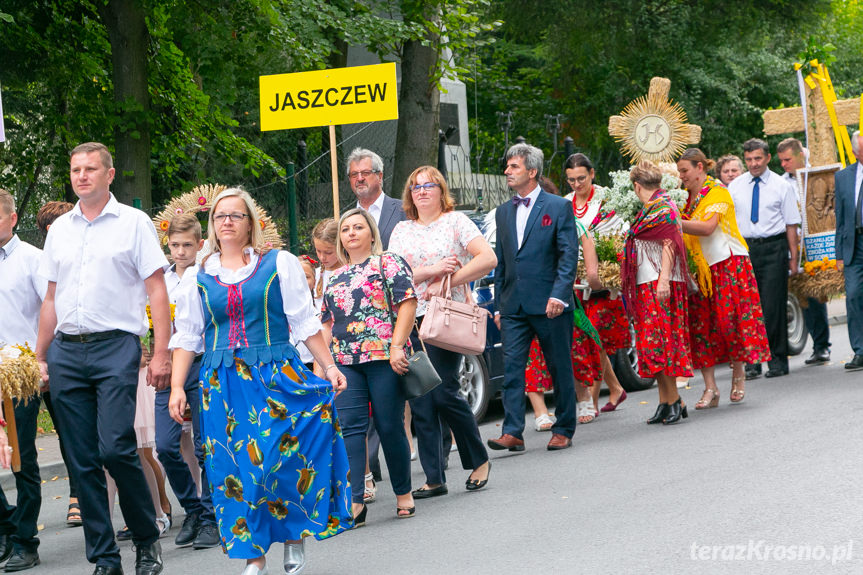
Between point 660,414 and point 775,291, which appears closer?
point 660,414

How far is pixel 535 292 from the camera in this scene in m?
8.80

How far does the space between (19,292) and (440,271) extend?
2.58 meters

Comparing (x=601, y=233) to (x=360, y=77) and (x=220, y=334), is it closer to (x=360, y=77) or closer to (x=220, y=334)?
(x=360, y=77)

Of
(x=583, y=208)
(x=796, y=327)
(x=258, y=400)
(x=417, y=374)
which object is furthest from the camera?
(x=796, y=327)

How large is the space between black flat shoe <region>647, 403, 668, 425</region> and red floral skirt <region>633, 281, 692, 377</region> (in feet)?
0.92

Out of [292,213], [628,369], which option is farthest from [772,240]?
[292,213]

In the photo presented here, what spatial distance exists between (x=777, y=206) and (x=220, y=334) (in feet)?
25.6

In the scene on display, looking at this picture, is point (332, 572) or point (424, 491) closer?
point (332, 572)

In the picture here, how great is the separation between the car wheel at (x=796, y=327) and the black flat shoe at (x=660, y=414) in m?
4.55

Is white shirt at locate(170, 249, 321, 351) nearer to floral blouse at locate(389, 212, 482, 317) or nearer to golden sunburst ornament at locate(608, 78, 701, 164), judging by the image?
floral blouse at locate(389, 212, 482, 317)

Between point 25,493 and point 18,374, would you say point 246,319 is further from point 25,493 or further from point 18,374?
point 25,493

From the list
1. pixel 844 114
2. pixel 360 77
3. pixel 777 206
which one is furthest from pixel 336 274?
pixel 844 114

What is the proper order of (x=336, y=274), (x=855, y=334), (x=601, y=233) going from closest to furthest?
(x=336, y=274) → (x=601, y=233) → (x=855, y=334)

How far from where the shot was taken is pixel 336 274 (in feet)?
23.3
